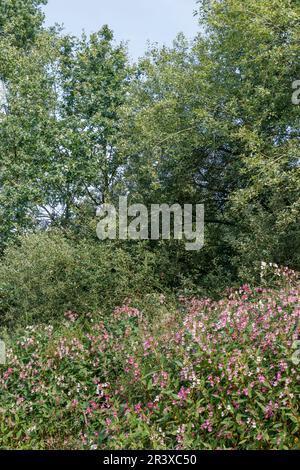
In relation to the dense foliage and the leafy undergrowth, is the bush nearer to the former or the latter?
the dense foliage

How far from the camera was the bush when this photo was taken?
1317 cm

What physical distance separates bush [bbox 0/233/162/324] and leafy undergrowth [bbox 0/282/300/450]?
184 inches

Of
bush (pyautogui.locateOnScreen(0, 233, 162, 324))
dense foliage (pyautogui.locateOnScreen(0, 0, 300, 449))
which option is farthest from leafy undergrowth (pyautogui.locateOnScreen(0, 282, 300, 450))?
bush (pyautogui.locateOnScreen(0, 233, 162, 324))

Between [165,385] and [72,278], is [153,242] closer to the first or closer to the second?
[72,278]

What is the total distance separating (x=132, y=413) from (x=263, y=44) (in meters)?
9.07

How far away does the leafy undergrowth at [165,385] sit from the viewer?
593 centimetres

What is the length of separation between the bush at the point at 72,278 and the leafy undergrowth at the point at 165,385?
4.68 m

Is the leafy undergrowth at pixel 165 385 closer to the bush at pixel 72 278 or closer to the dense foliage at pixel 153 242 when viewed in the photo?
the dense foliage at pixel 153 242

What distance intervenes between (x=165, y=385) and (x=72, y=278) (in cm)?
740

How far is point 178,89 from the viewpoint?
14594mm

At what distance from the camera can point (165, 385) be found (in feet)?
21.2

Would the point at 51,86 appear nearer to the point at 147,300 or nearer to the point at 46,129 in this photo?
the point at 46,129

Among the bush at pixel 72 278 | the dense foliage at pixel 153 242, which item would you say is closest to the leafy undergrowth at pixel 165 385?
the dense foliage at pixel 153 242

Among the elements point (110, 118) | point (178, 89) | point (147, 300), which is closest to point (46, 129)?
point (110, 118)
